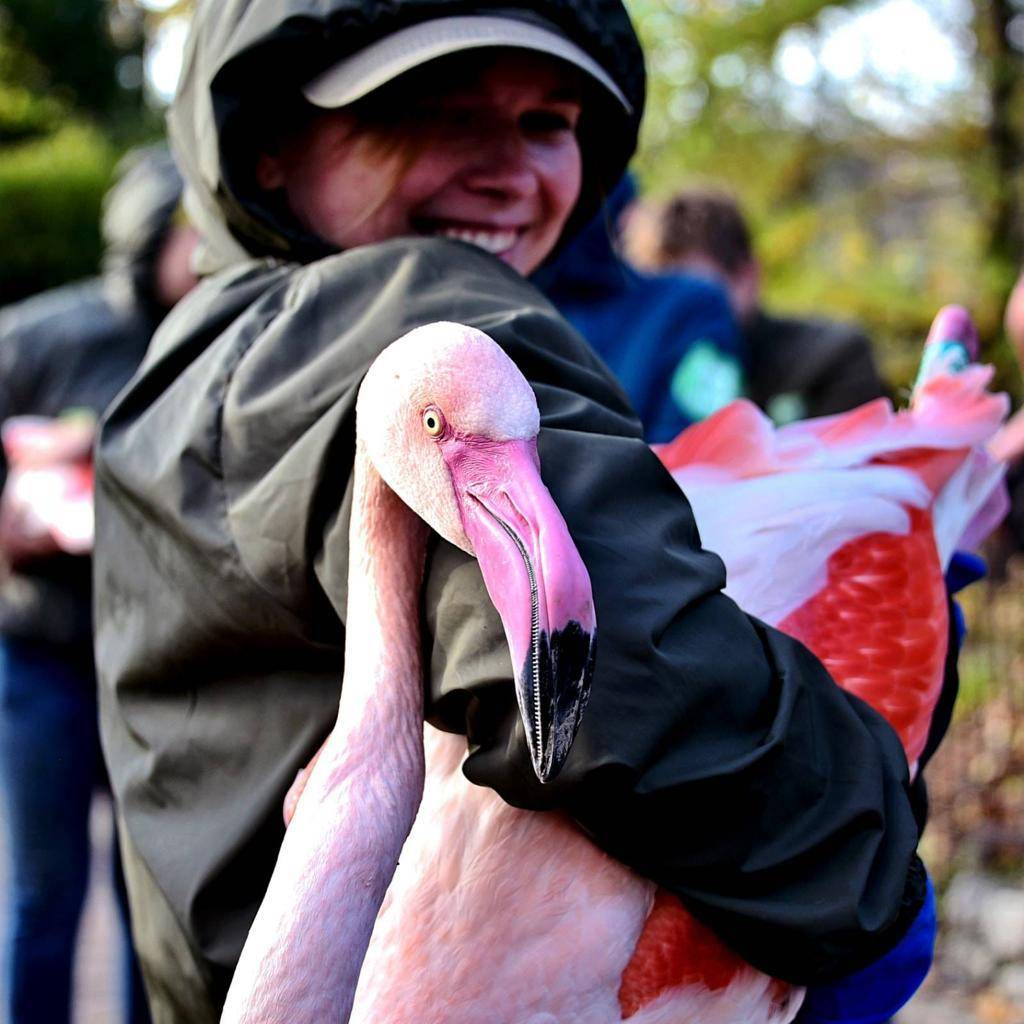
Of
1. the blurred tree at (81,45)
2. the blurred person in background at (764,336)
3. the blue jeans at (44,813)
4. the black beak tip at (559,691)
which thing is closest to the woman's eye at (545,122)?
the black beak tip at (559,691)

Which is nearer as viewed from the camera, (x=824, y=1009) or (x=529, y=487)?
(x=529, y=487)

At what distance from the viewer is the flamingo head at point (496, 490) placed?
4.24ft

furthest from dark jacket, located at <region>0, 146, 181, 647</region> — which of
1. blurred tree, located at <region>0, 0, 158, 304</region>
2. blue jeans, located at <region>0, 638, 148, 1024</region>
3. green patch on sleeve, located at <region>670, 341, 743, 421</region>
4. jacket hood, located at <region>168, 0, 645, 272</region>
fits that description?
blurred tree, located at <region>0, 0, 158, 304</region>

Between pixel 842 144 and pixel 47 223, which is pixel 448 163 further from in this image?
pixel 47 223

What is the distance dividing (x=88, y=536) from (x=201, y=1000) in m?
1.73

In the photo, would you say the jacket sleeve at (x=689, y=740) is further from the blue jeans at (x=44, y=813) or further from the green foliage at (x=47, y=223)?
the green foliage at (x=47, y=223)

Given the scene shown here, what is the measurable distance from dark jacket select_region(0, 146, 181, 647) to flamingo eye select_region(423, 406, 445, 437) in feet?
8.04

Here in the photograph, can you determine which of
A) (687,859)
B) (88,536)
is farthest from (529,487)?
(88,536)

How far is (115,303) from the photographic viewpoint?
167 inches

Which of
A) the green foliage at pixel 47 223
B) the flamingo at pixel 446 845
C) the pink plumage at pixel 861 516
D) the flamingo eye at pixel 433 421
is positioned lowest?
the green foliage at pixel 47 223

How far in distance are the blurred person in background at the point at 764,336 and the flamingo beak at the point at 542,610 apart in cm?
347

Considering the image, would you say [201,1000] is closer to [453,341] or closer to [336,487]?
[336,487]

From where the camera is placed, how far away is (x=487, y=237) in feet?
6.32

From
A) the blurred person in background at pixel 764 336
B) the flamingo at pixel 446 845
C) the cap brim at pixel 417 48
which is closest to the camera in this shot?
the flamingo at pixel 446 845
